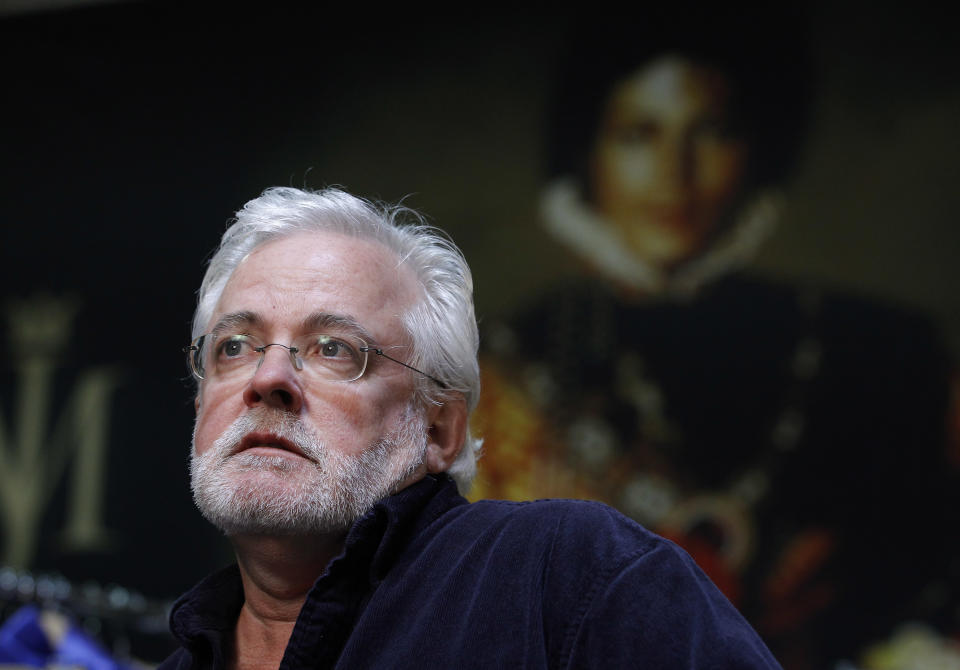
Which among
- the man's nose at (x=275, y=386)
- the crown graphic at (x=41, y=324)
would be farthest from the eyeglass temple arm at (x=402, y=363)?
the crown graphic at (x=41, y=324)

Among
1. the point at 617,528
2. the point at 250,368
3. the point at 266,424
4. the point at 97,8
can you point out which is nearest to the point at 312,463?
the point at 266,424

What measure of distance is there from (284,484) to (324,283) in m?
0.34

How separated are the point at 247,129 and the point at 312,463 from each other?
338 cm

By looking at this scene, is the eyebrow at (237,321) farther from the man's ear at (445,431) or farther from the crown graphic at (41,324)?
the crown graphic at (41,324)

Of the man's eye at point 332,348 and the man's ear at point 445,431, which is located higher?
the man's eye at point 332,348

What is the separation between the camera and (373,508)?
1465mm

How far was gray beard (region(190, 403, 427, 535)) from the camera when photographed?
1511mm

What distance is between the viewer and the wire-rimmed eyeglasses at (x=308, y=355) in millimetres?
1625

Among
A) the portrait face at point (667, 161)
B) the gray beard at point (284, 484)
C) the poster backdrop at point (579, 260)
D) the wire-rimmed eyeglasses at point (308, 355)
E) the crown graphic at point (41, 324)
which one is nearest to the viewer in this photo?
the gray beard at point (284, 484)

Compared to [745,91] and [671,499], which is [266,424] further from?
[745,91]

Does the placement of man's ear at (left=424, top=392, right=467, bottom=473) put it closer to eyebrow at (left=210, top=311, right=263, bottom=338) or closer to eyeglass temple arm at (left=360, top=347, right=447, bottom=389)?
eyeglass temple arm at (left=360, top=347, right=447, bottom=389)

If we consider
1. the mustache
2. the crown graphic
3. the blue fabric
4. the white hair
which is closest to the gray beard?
the mustache

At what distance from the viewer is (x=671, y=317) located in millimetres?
3840

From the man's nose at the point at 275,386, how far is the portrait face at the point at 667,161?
98.5 inches
